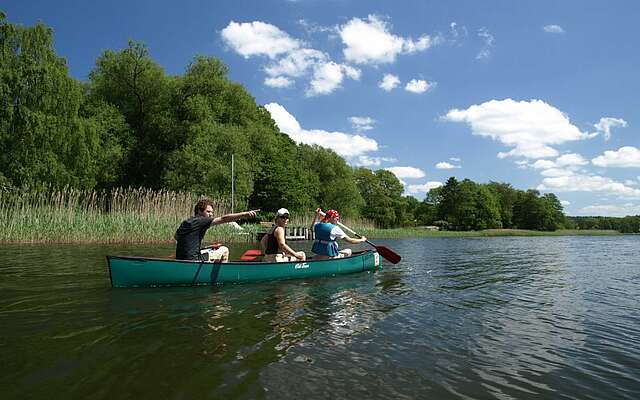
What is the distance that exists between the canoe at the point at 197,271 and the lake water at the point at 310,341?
0.23m

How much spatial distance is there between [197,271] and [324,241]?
391cm

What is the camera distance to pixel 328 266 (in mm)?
10945

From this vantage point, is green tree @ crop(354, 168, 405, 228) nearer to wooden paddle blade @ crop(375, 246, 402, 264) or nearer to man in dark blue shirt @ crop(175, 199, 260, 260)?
wooden paddle blade @ crop(375, 246, 402, 264)

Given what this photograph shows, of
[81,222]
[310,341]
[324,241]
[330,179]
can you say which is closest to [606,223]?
[330,179]

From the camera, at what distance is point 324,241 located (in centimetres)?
1138

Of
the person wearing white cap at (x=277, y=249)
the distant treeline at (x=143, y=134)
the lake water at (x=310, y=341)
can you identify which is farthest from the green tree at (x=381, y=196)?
the lake water at (x=310, y=341)

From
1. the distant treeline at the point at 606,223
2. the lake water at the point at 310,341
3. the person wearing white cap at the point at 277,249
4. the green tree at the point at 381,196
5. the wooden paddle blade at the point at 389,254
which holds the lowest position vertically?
the lake water at the point at 310,341

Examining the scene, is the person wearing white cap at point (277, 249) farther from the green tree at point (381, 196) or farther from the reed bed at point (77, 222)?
the green tree at point (381, 196)

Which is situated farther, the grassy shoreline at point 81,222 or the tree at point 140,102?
the tree at point 140,102

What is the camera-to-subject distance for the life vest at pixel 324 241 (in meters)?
11.2

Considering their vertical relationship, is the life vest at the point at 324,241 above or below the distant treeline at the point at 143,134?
below

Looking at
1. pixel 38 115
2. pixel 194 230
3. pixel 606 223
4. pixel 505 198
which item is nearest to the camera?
pixel 194 230

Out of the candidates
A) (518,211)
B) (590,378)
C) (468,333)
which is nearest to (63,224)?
(468,333)

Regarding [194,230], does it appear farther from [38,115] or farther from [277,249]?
[38,115]
